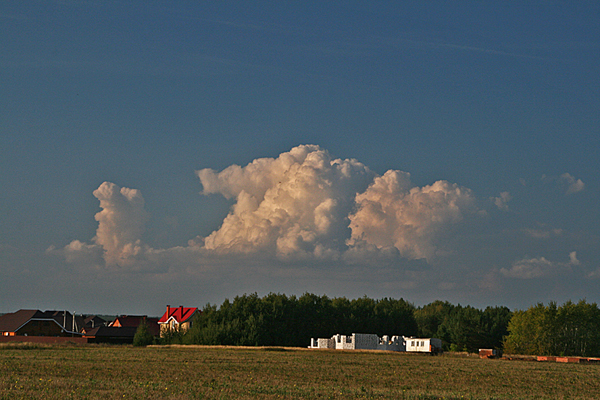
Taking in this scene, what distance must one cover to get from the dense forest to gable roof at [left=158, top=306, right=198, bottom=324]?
93.0 ft

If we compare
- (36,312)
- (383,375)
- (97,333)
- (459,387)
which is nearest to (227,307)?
(97,333)

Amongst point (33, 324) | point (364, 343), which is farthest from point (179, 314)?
point (364, 343)

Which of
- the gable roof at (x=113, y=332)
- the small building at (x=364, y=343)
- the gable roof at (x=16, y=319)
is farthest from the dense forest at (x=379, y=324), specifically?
the gable roof at (x=16, y=319)

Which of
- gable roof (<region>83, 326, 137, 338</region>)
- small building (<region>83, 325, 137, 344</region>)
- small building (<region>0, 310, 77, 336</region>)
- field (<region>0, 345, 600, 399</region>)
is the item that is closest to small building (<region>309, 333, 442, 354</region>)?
small building (<region>83, 325, 137, 344</region>)

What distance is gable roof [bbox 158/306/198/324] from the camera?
137288 mm

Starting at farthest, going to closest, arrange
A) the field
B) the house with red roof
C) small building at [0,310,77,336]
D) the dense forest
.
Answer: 1. the house with red roof
2. small building at [0,310,77,336]
3. the dense forest
4. the field

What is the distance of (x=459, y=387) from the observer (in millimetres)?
35625

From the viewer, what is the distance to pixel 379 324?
115500mm

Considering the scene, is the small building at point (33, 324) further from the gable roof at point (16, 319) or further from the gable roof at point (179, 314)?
the gable roof at point (179, 314)

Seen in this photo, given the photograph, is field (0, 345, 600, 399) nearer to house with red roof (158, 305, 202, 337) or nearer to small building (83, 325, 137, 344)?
small building (83, 325, 137, 344)

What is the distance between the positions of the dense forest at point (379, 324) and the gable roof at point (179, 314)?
28339 millimetres

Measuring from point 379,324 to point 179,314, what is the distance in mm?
48054

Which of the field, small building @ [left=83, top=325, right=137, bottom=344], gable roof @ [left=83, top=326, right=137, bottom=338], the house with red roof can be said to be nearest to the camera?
the field

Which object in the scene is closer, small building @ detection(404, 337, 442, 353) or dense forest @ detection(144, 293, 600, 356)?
small building @ detection(404, 337, 442, 353)
